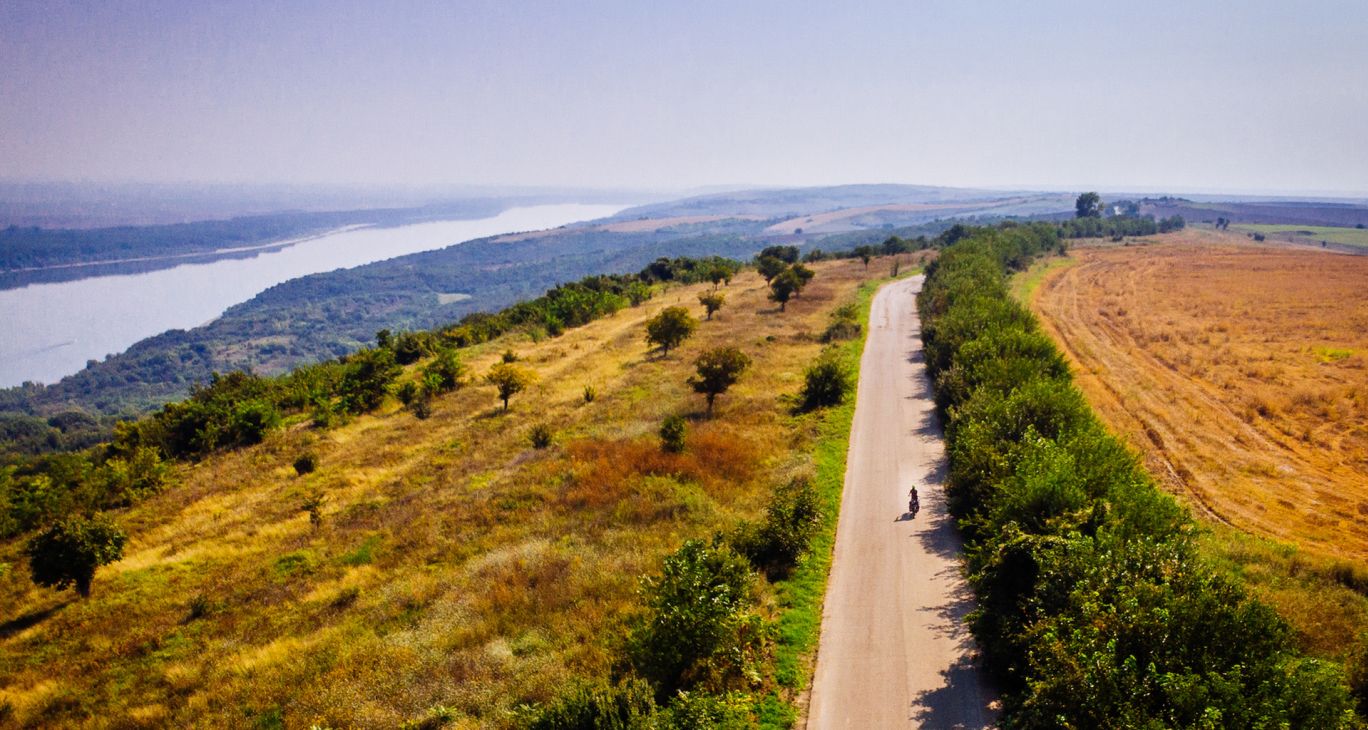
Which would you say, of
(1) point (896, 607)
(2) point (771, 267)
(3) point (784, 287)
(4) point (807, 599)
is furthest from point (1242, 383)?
(2) point (771, 267)

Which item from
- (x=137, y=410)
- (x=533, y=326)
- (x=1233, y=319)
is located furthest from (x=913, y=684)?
(x=137, y=410)

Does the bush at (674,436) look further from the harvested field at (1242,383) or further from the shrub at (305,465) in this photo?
the harvested field at (1242,383)

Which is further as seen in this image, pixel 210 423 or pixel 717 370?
pixel 717 370

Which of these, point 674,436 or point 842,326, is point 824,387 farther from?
point 842,326

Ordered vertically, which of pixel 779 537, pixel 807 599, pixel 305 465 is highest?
pixel 779 537

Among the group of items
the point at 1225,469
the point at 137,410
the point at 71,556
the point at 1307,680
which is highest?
the point at 1307,680

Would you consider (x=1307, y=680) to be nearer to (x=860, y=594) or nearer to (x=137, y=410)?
(x=860, y=594)

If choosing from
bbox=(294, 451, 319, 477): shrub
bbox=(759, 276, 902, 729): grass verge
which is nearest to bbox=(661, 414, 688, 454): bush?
bbox=(759, 276, 902, 729): grass verge

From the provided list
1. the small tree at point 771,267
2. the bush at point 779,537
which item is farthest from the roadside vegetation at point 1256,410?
the small tree at point 771,267
